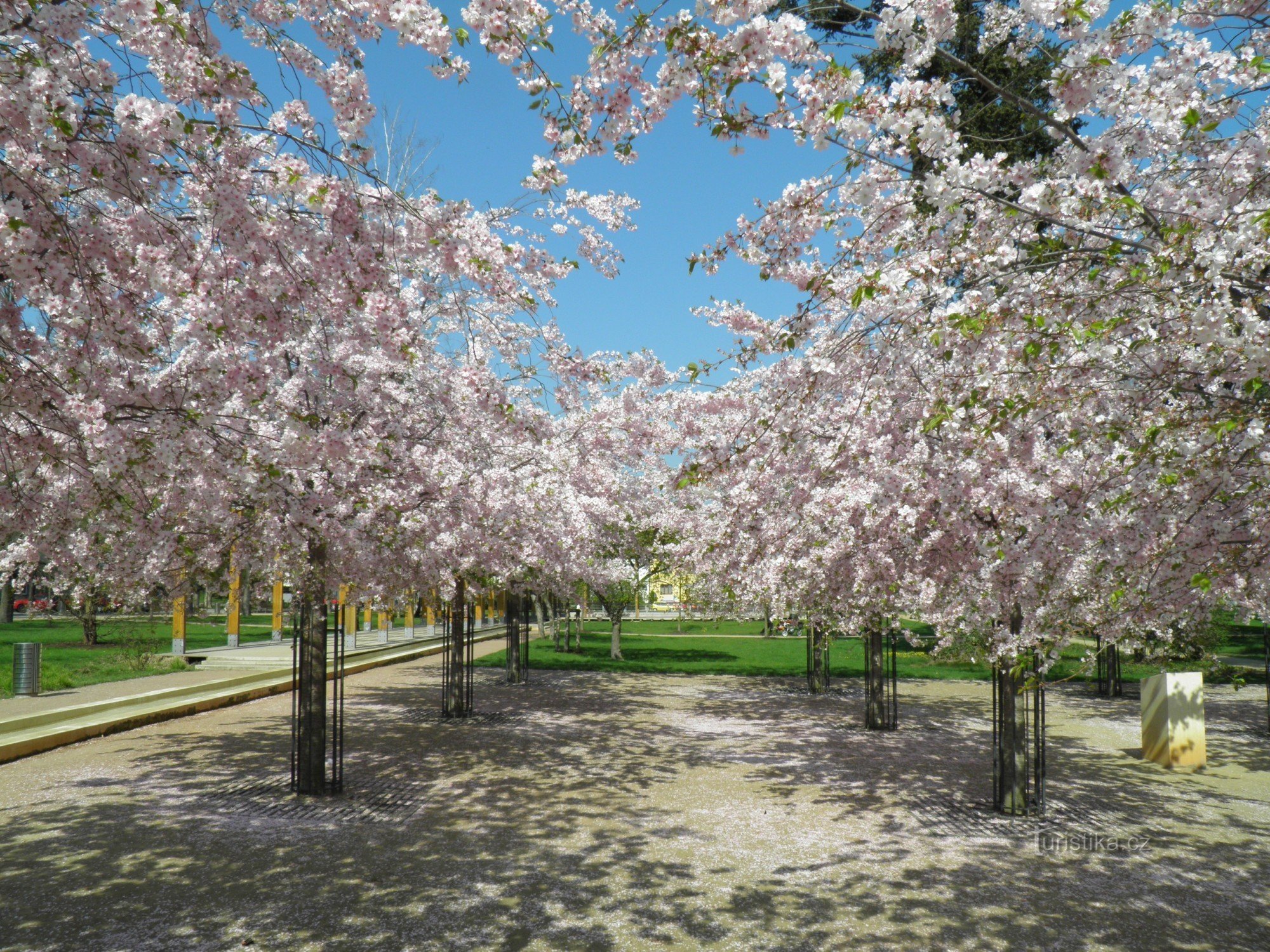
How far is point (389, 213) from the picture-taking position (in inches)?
241

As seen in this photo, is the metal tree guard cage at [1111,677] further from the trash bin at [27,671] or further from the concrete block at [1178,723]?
the trash bin at [27,671]

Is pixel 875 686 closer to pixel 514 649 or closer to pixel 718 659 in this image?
pixel 514 649

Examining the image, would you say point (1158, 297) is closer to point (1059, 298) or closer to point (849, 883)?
point (1059, 298)

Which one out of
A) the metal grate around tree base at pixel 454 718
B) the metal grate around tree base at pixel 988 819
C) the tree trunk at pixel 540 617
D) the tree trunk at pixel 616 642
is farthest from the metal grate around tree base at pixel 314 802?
the tree trunk at pixel 540 617

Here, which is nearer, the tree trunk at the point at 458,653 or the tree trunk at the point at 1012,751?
the tree trunk at the point at 1012,751

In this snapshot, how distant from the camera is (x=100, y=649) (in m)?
25.5

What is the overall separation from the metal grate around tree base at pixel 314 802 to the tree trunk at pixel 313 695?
21cm

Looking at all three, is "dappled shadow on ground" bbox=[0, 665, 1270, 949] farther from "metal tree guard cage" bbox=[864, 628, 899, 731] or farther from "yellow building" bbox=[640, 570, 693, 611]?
"yellow building" bbox=[640, 570, 693, 611]

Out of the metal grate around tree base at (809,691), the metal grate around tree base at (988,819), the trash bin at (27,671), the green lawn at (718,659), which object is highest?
the trash bin at (27,671)

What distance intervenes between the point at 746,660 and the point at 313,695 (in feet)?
69.3

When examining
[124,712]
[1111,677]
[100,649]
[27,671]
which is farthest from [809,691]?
[100,649]

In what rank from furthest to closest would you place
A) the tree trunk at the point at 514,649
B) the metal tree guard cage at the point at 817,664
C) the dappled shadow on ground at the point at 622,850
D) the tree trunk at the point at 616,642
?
the tree trunk at the point at 616,642 < the tree trunk at the point at 514,649 < the metal tree guard cage at the point at 817,664 < the dappled shadow on ground at the point at 622,850

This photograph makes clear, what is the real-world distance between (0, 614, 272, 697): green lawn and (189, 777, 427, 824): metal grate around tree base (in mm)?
8838

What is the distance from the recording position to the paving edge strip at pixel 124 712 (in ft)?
38.5
